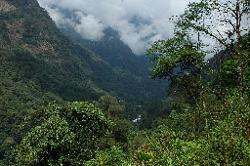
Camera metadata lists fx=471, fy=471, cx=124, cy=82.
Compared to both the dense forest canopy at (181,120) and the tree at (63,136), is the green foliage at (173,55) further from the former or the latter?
the tree at (63,136)

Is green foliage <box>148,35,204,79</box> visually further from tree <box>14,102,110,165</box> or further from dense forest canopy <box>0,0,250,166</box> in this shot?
tree <box>14,102,110,165</box>

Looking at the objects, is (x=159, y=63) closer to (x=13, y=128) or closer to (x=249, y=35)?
(x=249, y=35)

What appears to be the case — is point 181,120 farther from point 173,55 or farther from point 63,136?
point 173,55

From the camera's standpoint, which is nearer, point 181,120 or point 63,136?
point 63,136

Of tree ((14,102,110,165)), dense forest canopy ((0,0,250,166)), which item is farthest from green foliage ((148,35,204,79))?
tree ((14,102,110,165))

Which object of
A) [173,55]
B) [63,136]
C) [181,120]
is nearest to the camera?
[173,55]

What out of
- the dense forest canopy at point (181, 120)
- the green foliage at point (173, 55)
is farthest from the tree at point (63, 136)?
the green foliage at point (173, 55)

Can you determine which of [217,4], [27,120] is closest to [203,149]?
[217,4]

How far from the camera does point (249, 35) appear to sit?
2892 centimetres

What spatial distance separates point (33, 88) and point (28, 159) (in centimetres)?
14222

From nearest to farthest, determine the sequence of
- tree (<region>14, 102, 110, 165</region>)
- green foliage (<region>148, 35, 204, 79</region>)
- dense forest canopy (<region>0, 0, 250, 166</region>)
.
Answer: dense forest canopy (<region>0, 0, 250, 166</region>) → green foliage (<region>148, 35, 204, 79</region>) → tree (<region>14, 102, 110, 165</region>)

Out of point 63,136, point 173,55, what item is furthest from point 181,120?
point 173,55

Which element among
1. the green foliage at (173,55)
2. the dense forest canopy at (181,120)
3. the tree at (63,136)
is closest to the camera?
the dense forest canopy at (181,120)

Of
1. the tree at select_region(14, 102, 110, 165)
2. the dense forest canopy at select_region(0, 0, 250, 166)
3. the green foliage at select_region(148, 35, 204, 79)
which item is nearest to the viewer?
the dense forest canopy at select_region(0, 0, 250, 166)
